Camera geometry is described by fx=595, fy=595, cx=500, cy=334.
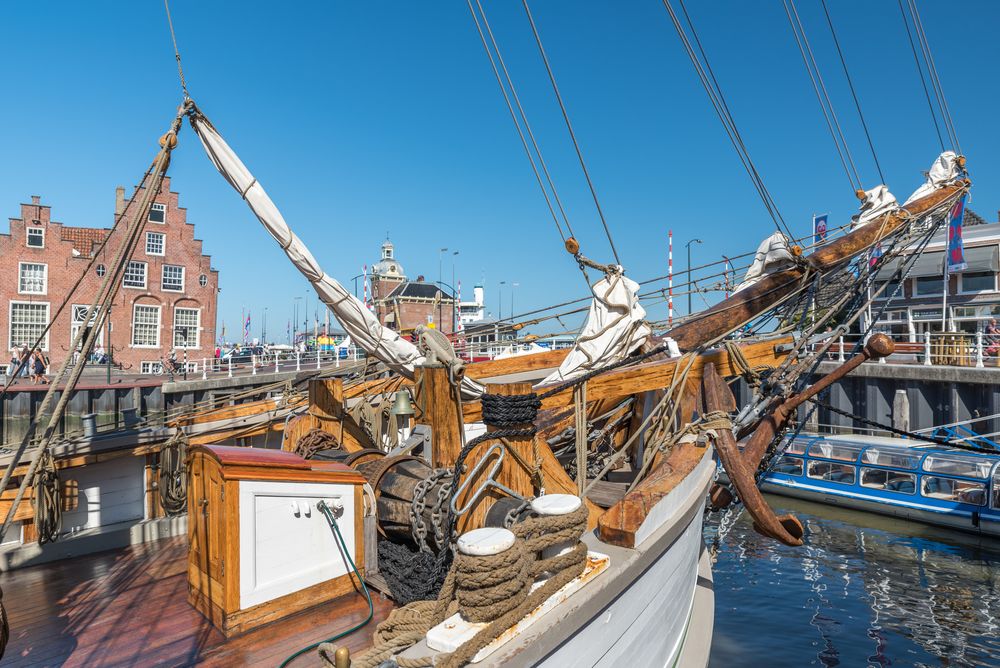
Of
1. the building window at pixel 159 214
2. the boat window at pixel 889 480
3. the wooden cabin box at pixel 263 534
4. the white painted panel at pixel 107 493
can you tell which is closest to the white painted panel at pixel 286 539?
the wooden cabin box at pixel 263 534

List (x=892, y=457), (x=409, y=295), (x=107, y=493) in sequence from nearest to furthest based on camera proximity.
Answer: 1. (x=107, y=493)
2. (x=892, y=457)
3. (x=409, y=295)

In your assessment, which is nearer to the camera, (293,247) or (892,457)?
(293,247)

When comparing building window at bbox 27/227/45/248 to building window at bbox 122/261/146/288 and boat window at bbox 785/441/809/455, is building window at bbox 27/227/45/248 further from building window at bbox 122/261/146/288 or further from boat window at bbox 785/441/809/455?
boat window at bbox 785/441/809/455

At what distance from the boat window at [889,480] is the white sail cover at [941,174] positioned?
A: 687 centimetres

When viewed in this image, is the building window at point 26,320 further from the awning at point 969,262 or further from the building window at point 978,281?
the building window at point 978,281

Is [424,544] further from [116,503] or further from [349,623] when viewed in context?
[116,503]

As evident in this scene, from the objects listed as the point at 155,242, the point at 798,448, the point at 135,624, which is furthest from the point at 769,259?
the point at 155,242

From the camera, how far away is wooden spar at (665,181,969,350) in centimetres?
765

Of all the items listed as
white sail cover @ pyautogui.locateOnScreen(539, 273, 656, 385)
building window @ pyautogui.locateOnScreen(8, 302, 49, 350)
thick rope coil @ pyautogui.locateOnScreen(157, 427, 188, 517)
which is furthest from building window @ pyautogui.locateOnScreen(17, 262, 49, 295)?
white sail cover @ pyautogui.locateOnScreen(539, 273, 656, 385)

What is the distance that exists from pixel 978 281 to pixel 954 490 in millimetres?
20867

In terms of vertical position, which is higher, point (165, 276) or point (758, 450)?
point (165, 276)

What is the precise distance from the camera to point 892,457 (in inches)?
560

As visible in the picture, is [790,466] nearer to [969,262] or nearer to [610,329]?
[610,329]

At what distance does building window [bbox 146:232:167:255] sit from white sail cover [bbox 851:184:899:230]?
32.2 meters
